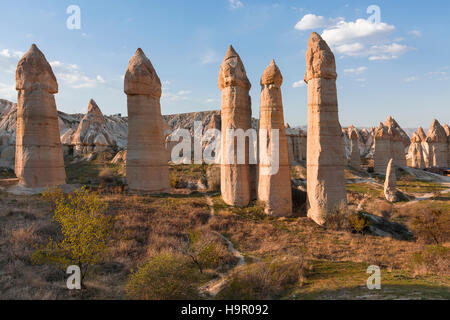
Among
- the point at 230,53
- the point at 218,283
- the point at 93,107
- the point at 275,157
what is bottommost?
the point at 218,283

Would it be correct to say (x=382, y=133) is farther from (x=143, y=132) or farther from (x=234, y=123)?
(x=143, y=132)

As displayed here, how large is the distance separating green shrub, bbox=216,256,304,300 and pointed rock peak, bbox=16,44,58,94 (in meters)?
17.9

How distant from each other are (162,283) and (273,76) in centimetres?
1311

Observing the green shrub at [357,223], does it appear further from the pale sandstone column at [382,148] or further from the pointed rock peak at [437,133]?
the pointed rock peak at [437,133]

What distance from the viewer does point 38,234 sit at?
34.6 ft

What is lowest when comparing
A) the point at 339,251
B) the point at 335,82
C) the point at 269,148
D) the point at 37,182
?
the point at 339,251

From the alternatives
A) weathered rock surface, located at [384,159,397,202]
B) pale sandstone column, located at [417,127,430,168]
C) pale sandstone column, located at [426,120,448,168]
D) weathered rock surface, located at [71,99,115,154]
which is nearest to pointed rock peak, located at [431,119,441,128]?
pale sandstone column, located at [426,120,448,168]

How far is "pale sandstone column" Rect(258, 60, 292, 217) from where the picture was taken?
15.9 metres

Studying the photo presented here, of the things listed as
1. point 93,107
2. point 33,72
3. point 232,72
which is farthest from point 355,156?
point 93,107

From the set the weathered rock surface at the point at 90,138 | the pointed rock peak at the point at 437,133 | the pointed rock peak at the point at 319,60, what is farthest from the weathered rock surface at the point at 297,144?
the weathered rock surface at the point at 90,138

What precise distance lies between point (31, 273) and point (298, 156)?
3577cm

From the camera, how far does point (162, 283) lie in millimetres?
6590

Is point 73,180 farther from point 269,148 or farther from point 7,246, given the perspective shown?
point 269,148
